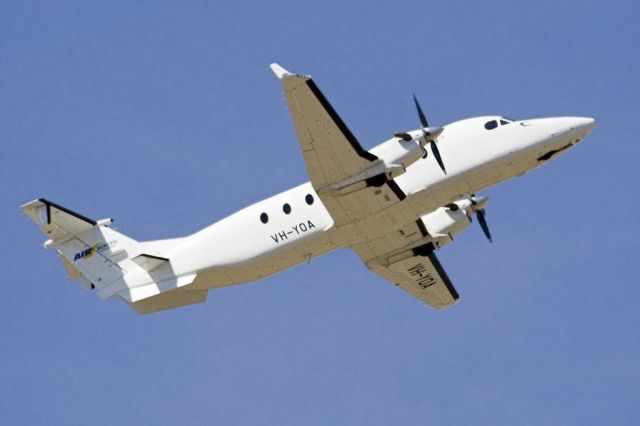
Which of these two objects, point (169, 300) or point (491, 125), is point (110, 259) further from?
point (491, 125)

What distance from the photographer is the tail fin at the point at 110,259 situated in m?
32.0

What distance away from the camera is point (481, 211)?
34.9 m

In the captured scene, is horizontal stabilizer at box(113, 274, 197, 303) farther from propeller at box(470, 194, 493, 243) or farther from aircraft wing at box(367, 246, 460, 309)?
propeller at box(470, 194, 493, 243)

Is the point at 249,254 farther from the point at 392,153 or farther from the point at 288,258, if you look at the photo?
the point at 392,153

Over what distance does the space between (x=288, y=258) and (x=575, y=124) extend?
9.39 metres

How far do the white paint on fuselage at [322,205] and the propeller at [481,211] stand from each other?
3371mm

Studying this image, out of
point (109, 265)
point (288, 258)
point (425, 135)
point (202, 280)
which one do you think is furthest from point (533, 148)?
point (109, 265)

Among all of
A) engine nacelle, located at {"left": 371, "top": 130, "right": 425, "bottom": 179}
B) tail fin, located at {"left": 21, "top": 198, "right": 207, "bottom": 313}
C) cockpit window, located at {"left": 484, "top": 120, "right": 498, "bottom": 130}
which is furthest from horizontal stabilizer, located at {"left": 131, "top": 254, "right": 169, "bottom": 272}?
cockpit window, located at {"left": 484, "top": 120, "right": 498, "bottom": 130}

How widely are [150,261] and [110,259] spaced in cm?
175

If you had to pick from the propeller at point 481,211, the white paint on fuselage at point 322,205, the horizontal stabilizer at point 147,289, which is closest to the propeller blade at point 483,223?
the propeller at point 481,211

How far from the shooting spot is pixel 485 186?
31000 mm

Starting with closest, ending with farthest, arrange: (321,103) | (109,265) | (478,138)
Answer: (321,103)
(478,138)
(109,265)

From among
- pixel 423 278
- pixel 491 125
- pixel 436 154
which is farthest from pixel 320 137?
pixel 423 278

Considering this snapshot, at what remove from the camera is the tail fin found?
31953 mm
